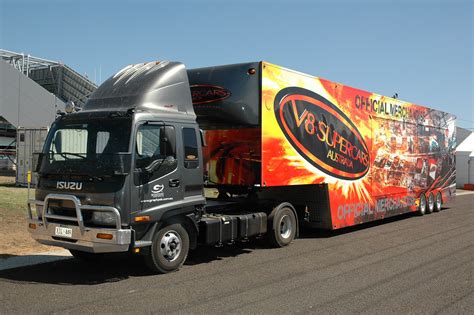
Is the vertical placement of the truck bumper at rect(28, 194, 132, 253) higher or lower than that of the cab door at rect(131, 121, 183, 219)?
lower

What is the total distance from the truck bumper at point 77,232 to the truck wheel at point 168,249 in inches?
25.5

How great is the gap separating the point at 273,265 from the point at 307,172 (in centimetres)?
270

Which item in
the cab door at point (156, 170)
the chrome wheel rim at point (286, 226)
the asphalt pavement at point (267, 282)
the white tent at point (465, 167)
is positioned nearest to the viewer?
the asphalt pavement at point (267, 282)

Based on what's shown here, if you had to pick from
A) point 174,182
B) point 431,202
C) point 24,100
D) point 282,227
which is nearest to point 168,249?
point 174,182

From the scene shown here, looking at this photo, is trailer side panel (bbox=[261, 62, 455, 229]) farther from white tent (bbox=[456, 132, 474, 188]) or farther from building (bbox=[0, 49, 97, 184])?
building (bbox=[0, 49, 97, 184])

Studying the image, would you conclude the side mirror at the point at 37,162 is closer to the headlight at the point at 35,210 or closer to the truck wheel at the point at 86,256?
the headlight at the point at 35,210

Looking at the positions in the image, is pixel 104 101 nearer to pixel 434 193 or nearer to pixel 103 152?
pixel 103 152

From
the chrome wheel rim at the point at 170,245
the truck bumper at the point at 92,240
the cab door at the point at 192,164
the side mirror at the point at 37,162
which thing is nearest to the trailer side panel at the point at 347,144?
the cab door at the point at 192,164

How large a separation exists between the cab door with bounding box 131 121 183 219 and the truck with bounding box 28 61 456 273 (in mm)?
18

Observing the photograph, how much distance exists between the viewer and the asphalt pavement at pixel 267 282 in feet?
18.8

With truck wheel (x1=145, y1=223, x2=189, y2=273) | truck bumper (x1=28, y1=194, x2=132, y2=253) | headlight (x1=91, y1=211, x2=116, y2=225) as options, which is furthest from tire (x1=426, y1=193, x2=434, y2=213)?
headlight (x1=91, y1=211, x2=116, y2=225)

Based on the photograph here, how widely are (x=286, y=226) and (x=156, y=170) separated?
13.3 feet

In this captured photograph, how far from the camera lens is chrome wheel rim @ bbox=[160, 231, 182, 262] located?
7.28 metres

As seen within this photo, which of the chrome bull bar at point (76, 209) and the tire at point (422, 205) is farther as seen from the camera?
the tire at point (422, 205)
